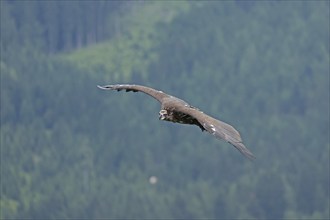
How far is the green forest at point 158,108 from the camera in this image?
10588 centimetres

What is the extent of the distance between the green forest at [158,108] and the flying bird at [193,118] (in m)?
68.5

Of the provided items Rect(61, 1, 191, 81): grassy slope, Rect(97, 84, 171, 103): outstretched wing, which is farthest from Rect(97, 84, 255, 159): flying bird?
Rect(61, 1, 191, 81): grassy slope

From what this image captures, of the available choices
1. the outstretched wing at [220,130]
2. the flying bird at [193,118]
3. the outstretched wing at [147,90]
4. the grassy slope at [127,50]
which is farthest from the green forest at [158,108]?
the outstretched wing at [220,130]

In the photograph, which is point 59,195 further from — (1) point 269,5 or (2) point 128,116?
(1) point 269,5

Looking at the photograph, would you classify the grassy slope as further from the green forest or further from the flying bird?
the flying bird

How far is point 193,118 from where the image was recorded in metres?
26.6

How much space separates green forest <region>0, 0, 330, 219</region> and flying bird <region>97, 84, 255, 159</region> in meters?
68.5

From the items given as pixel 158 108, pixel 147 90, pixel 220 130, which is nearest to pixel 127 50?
pixel 158 108

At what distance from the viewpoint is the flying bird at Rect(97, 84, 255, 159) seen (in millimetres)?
24438

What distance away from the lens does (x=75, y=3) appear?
136 m

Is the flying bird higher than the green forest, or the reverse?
the flying bird

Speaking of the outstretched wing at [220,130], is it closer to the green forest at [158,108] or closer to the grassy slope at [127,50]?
the green forest at [158,108]

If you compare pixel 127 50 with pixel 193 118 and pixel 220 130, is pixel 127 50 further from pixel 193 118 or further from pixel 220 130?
pixel 220 130

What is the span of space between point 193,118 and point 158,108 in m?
93.3
